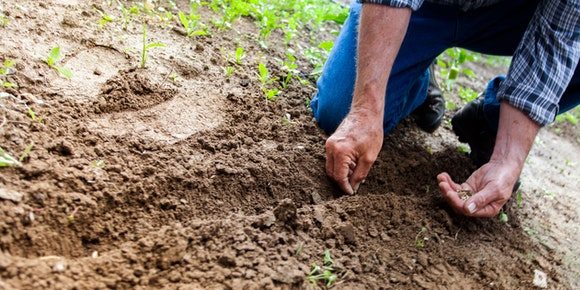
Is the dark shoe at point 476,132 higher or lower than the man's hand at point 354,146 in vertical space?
lower

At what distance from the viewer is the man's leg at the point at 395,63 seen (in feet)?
7.38

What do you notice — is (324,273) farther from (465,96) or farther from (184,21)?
(465,96)

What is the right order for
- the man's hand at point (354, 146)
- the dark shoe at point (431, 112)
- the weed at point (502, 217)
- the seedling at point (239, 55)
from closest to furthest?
the man's hand at point (354, 146)
the weed at point (502, 217)
the seedling at point (239, 55)
the dark shoe at point (431, 112)

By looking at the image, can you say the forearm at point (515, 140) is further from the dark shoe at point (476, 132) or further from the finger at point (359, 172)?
the finger at point (359, 172)

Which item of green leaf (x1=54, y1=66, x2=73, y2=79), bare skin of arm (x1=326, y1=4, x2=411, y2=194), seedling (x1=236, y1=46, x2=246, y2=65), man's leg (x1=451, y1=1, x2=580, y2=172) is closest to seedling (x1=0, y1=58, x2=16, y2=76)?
green leaf (x1=54, y1=66, x2=73, y2=79)

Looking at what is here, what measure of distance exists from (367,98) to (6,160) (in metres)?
1.24

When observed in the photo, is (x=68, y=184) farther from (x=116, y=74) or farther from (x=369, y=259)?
(x=369, y=259)

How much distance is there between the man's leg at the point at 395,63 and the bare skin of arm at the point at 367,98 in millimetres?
349

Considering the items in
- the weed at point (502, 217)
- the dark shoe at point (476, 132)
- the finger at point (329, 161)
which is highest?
the finger at point (329, 161)

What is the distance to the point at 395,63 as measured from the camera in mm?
2297

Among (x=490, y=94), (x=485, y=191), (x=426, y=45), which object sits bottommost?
(x=485, y=191)

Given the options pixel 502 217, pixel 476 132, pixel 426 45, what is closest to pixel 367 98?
pixel 426 45

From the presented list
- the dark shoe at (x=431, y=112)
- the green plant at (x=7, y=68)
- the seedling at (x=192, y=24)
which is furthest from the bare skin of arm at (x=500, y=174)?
the green plant at (x=7, y=68)

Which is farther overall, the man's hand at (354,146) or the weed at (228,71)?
the weed at (228,71)
